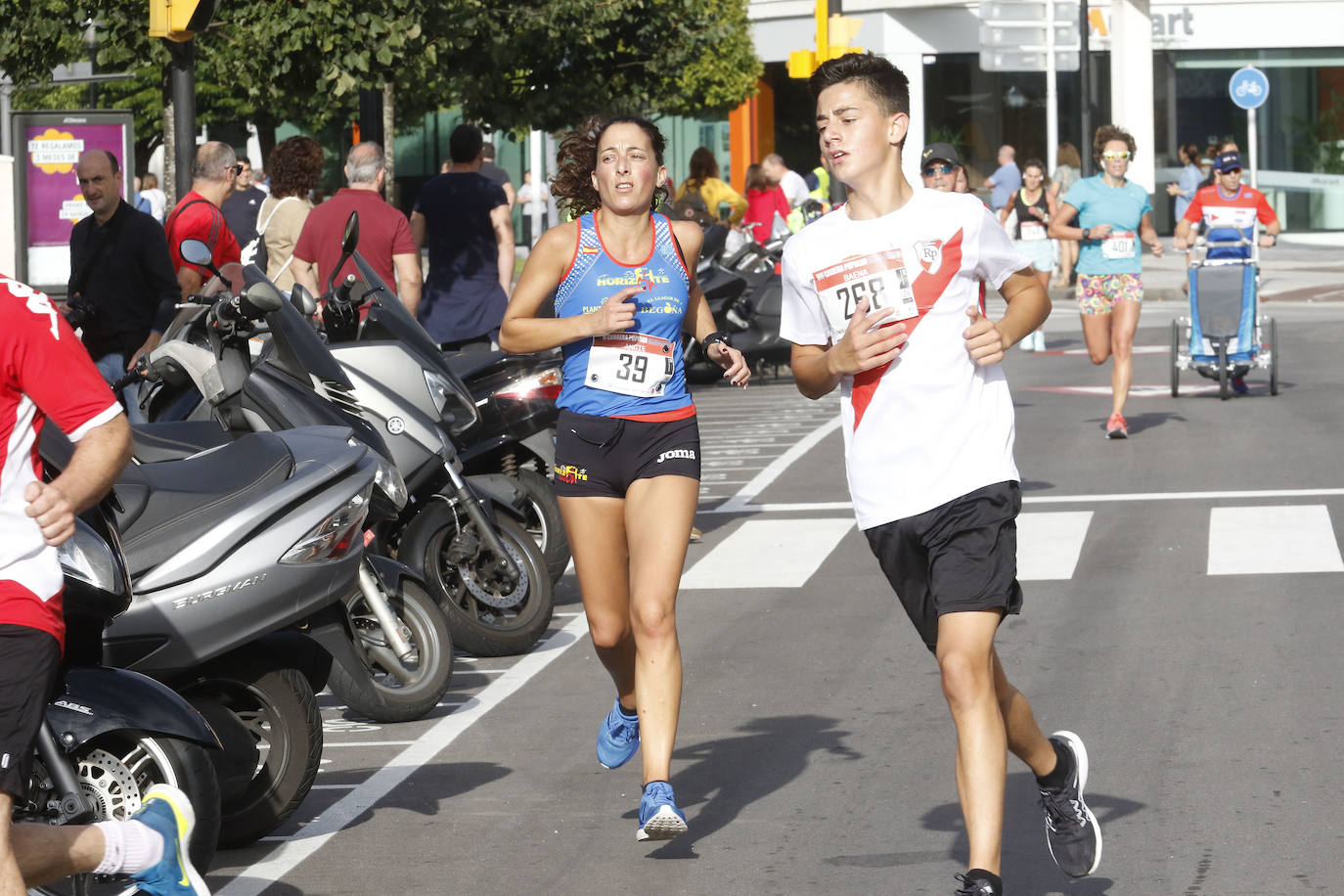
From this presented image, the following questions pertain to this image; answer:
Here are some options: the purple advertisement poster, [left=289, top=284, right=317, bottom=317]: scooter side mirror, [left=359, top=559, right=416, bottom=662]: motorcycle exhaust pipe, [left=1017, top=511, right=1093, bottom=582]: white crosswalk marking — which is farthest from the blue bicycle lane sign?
[left=359, top=559, right=416, bottom=662]: motorcycle exhaust pipe

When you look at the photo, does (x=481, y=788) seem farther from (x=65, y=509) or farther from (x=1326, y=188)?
(x=1326, y=188)

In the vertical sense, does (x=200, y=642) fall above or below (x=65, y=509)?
below

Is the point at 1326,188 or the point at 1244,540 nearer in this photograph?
the point at 1244,540

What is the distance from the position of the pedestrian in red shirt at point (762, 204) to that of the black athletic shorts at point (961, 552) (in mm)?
18343

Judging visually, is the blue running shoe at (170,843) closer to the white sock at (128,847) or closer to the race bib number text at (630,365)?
the white sock at (128,847)

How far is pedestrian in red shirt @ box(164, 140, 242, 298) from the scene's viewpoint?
1084cm

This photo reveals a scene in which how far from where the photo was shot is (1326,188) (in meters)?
41.8

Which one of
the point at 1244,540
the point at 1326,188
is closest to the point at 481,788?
the point at 1244,540

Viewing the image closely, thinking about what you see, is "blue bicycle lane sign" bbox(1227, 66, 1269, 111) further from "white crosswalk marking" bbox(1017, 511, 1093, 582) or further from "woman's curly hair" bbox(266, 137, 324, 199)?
"woman's curly hair" bbox(266, 137, 324, 199)

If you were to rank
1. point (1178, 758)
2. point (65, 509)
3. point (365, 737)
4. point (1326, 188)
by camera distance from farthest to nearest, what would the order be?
point (1326, 188)
point (365, 737)
point (1178, 758)
point (65, 509)

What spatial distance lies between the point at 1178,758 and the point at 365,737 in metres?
2.63

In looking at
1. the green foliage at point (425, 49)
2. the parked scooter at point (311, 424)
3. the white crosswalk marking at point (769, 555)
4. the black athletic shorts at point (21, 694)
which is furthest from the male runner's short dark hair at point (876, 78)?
the green foliage at point (425, 49)

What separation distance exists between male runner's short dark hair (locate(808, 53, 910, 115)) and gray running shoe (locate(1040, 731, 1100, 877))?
1604 millimetres

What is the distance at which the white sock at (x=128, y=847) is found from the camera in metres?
4.40
